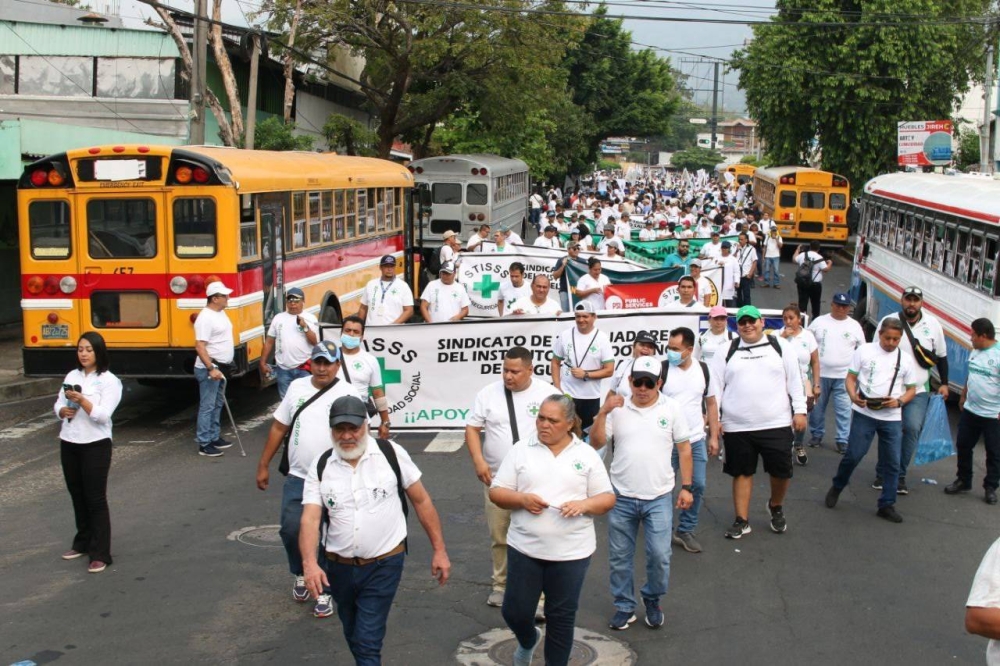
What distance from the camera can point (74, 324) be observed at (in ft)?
40.9

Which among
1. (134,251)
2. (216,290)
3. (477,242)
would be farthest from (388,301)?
(477,242)

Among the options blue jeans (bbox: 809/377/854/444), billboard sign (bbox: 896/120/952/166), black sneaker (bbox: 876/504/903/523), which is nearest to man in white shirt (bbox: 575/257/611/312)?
blue jeans (bbox: 809/377/854/444)

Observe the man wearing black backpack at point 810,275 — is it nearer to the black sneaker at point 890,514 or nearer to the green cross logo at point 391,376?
the green cross logo at point 391,376

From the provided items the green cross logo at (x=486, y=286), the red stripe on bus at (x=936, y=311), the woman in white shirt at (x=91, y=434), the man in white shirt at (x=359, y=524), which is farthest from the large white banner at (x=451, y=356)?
the green cross logo at (x=486, y=286)

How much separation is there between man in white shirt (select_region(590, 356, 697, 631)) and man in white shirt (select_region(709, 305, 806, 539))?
173 centimetres

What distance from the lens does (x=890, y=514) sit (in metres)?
9.53

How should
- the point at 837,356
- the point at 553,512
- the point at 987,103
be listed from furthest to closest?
the point at 987,103 < the point at 837,356 < the point at 553,512

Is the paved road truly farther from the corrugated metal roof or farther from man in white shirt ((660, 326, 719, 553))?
the corrugated metal roof

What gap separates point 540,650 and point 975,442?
5368 millimetres

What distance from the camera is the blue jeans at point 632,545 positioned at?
6.99 metres

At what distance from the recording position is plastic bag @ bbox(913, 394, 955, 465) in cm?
1005

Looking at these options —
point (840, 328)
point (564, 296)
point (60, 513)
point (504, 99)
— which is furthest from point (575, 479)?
point (504, 99)

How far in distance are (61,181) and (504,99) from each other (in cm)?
2182

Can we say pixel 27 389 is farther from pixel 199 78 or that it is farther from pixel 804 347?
pixel 804 347
